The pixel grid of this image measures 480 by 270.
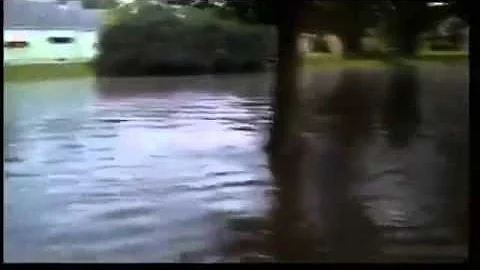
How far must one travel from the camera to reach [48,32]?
4.43 ft

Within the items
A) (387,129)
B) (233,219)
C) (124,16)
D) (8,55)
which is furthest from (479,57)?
(8,55)

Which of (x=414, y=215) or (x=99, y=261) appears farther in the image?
(x=414, y=215)

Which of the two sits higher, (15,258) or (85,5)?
(85,5)

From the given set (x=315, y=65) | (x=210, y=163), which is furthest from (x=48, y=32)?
(x=315, y=65)

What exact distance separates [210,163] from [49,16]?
350 millimetres

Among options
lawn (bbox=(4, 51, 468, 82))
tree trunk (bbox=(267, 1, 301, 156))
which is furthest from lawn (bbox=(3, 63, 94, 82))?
tree trunk (bbox=(267, 1, 301, 156))

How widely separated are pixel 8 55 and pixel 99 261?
0.34 metres

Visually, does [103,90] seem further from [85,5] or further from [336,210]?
[336,210]

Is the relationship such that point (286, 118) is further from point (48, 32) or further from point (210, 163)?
point (48, 32)

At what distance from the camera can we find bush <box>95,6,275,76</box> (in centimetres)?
141

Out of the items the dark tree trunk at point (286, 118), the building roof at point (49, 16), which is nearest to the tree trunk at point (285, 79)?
the dark tree trunk at point (286, 118)

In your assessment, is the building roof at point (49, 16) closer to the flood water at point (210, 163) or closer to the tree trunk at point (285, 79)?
the flood water at point (210, 163)

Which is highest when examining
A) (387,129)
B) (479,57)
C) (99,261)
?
(479,57)

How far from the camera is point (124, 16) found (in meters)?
1.40
